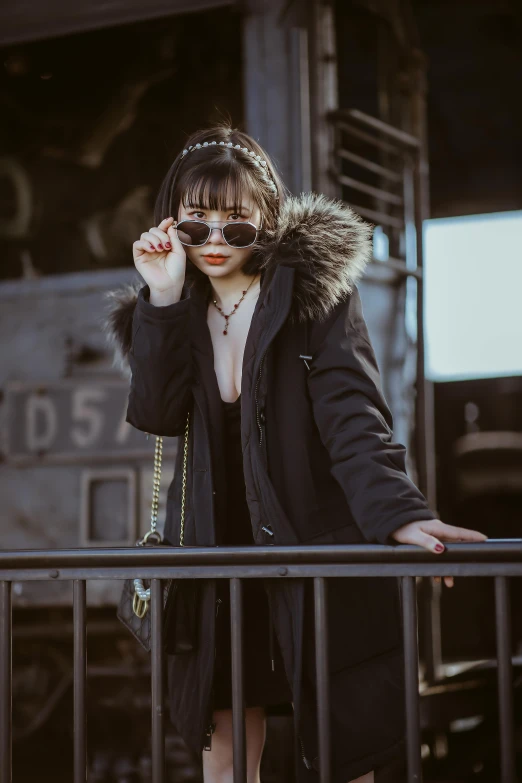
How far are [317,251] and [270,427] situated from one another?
16.0 inches

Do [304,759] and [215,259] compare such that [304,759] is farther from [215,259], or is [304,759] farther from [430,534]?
[215,259]

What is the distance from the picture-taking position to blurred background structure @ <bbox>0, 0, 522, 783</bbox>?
13.5 feet

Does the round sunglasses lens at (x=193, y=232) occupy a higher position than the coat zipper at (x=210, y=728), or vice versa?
the round sunglasses lens at (x=193, y=232)

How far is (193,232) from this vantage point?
80.1 inches

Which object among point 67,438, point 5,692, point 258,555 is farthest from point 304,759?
point 67,438

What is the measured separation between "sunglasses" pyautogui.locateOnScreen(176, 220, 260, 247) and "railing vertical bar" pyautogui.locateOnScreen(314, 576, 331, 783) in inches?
30.0

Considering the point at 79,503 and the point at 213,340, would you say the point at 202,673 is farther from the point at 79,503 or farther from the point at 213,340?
the point at 79,503

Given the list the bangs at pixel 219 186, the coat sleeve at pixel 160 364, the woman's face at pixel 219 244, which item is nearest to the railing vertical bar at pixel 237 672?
the coat sleeve at pixel 160 364

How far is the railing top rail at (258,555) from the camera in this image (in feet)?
5.47

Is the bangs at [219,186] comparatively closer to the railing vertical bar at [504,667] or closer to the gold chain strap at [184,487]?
the gold chain strap at [184,487]

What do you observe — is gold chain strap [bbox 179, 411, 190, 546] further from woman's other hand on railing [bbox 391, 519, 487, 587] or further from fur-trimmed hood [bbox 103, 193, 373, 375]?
woman's other hand on railing [bbox 391, 519, 487, 587]

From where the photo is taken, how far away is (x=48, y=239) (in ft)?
17.1

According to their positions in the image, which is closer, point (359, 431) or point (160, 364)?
point (359, 431)

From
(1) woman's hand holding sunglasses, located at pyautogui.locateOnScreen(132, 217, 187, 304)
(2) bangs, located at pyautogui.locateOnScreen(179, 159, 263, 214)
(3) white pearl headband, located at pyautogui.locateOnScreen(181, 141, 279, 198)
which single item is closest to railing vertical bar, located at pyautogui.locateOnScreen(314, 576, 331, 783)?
(1) woman's hand holding sunglasses, located at pyautogui.locateOnScreen(132, 217, 187, 304)
